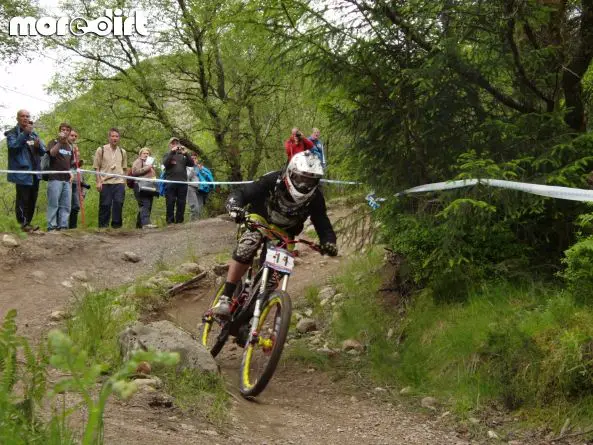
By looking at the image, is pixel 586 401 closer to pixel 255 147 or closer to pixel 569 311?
pixel 569 311

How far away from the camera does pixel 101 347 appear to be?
5090 mm

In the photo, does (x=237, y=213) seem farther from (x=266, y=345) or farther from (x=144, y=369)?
(x=144, y=369)

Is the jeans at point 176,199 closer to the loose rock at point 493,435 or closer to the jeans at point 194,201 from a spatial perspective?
the jeans at point 194,201

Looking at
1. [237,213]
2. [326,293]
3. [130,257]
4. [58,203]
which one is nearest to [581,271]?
[237,213]

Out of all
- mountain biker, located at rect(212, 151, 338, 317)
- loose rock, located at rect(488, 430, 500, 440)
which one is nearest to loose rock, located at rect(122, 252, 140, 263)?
mountain biker, located at rect(212, 151, 338, 317)

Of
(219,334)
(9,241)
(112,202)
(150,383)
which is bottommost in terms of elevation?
(219,334)

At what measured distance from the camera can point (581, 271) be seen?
179 inches

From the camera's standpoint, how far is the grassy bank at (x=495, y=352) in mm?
4086

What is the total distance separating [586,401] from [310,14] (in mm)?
3953

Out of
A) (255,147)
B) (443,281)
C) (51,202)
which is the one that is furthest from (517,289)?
(255,147)

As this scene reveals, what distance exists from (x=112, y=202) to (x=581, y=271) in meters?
10.3

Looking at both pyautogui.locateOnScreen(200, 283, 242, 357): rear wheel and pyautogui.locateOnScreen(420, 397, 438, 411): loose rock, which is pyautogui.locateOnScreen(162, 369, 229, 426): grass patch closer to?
pyautogui.locateOnScreen(200, 283, 242, 357): rear wheel

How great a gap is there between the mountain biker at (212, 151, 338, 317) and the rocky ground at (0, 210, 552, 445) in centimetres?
104

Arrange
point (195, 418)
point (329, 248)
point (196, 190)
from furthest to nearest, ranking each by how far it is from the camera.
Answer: point (196, 190), point (329, 248), point (195, 418)
